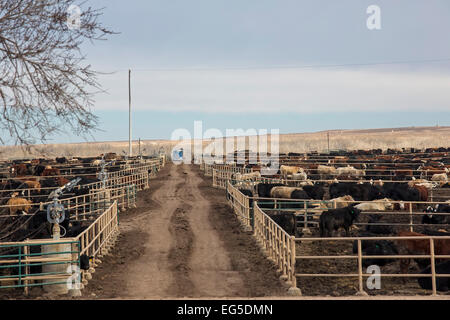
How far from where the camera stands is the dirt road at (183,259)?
37.4 feet

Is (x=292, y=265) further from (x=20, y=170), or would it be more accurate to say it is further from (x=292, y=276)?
(x=20, y=170)

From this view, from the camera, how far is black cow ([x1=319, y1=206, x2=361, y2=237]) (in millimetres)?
17141

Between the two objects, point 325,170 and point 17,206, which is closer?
point 17,206

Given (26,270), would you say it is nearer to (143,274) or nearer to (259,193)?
(143,274)

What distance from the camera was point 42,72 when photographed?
7.41 meters

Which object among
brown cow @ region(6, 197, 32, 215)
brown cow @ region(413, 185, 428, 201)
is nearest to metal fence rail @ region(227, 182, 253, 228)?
brown cow @ region(6, 197, 32, 215)

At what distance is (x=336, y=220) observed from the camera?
17.2m

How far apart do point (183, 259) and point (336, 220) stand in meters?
5.42

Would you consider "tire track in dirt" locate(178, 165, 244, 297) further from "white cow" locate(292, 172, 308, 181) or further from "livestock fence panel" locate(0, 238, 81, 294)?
"white cow" locate(292, 172, 308, 181)

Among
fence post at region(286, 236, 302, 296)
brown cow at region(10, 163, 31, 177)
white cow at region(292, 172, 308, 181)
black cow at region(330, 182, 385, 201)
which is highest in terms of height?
brown cow at region(10, 163, 31, 177)

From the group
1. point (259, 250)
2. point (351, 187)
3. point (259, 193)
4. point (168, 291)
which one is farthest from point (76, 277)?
point (351, 187)

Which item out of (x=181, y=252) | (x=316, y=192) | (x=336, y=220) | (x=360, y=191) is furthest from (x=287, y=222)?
(x=360, y=191)

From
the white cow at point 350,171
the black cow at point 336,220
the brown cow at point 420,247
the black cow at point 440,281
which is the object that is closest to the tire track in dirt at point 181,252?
the black cow at point 336,220

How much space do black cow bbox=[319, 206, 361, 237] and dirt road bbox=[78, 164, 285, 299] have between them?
7.90 ft
